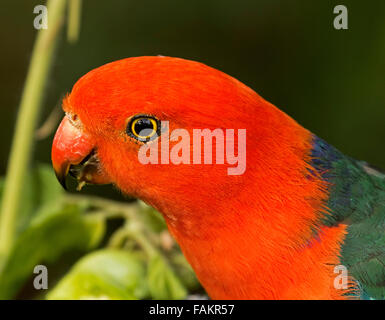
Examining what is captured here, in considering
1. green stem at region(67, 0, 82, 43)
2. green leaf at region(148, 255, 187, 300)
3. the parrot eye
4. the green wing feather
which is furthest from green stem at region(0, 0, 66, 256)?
the green wing feather

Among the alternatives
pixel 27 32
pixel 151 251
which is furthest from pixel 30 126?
pixel 27 32

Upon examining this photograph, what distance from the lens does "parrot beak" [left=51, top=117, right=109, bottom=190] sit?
1.52 meters

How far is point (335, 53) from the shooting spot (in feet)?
6.82

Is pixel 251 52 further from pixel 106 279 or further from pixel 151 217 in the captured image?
pixel 106 279

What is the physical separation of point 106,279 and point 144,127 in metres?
0.49

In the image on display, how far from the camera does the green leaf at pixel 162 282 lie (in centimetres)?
153

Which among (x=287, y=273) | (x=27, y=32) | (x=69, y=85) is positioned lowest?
(x=287, y=273)

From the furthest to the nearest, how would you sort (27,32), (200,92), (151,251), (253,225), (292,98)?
(292,98) < (27,32) < (151,251) < (253,225) < (200,92)

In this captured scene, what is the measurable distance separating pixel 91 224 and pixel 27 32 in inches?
33.5

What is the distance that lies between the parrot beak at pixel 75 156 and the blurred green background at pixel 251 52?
0.79 ft

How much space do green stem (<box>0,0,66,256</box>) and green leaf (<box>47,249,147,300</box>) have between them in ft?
0.77

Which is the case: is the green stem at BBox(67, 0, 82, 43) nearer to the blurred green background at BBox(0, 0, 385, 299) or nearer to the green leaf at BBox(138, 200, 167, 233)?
the blurred green background at BBox(0, 0, 385, 299)
